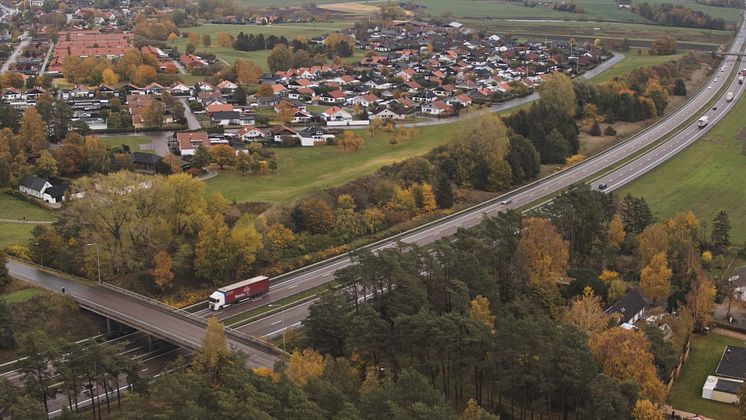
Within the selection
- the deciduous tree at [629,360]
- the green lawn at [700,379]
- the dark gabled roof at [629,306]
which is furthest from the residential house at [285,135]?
the deciduous tree at [629,360]

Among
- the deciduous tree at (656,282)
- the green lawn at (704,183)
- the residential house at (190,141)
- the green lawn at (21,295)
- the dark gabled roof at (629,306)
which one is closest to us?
the green lawn at (21,295)

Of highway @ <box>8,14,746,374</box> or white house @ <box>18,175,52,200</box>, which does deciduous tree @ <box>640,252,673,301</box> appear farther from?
white house @ <box>18,175,52,200</box>

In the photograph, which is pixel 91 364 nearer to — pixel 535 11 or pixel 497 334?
pixel 497 334

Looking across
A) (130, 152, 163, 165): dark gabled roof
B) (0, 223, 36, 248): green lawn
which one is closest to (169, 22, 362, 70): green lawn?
(130, 152, 163, 165): dark gabled roof

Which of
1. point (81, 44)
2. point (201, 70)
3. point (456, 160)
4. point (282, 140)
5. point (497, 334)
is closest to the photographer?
point (497, 334)

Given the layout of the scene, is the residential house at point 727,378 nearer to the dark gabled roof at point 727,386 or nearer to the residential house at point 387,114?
the dark gabled roof at point 727,386

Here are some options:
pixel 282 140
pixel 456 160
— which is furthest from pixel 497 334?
pixel 282 140

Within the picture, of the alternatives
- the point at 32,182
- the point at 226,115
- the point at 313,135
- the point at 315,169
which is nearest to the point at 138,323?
the point at 32,182
